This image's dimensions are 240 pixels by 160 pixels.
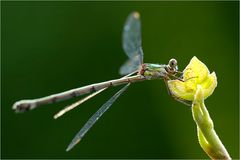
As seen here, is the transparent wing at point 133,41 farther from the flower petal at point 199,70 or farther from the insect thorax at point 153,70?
the flower petal at point 199,70

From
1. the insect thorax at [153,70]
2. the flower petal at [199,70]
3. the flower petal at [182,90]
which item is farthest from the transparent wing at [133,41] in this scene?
the flower petal at [199,70]

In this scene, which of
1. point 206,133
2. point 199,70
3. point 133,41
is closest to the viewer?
point 206,133

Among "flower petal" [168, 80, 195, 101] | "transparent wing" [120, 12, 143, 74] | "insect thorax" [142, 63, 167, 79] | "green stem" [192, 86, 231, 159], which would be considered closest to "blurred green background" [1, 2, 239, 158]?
"transparent wing" [120, 12, 143, 74]

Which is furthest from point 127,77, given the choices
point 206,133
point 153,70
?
point 206,133

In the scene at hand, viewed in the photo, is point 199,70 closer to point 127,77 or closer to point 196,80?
point 196,80

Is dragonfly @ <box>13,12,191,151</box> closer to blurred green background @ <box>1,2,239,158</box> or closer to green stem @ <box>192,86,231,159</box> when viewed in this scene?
green stem @ <box>192,86,231,159</box>

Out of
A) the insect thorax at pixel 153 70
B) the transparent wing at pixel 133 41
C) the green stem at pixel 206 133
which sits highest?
the transparent wing at pixel 133 41

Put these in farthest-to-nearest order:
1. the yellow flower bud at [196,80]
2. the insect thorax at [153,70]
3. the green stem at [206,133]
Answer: the insect thorax at [153,70], the yellow flower bud at [196,80], the green stem at [206,133]
